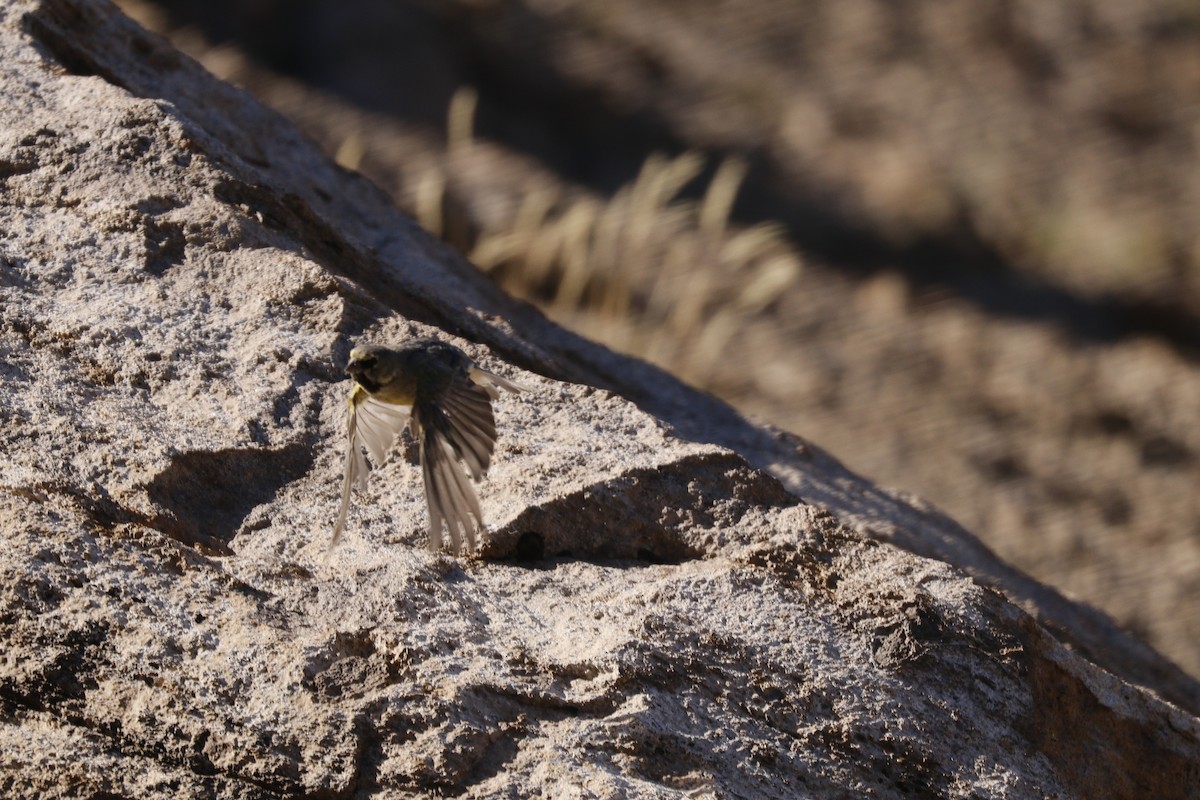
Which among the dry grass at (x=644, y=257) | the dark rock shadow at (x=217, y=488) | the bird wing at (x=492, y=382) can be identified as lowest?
the dark rock shadow at (x=217, y=488)

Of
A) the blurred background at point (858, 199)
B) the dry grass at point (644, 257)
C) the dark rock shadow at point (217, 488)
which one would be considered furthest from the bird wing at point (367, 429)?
the blurred background at point (858, 199)

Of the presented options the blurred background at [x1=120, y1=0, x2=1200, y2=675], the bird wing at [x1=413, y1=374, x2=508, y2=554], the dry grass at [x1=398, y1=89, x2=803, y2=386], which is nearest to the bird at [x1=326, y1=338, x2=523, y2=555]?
the bird wing at [x1=413, y1=374, x2=508, y2=554]

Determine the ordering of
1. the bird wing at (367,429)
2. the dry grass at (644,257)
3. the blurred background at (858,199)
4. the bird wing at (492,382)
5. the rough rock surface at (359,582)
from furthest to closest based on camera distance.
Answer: the blurred background at (858,199) → the dry grass at (644,257) → the bird wing at (492,382) → the bird wing at (367,429) → the rough rock surface at (359,582)

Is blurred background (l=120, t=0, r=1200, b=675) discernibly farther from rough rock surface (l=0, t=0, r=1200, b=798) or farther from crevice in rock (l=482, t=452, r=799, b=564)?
crevice in rock (l=482, t=452, r=799, b=564)

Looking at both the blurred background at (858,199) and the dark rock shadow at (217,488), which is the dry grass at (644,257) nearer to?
the blurred background at (858,199)

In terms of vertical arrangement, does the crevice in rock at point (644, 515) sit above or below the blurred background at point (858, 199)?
below

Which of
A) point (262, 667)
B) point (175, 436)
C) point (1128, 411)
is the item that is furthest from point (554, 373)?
point (1128, 411)

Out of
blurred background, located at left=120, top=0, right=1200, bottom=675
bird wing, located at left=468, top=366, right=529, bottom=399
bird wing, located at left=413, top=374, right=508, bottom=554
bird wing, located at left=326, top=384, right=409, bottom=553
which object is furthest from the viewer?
blurred background, located at left=120, top=0, right=1200, bottom=675
